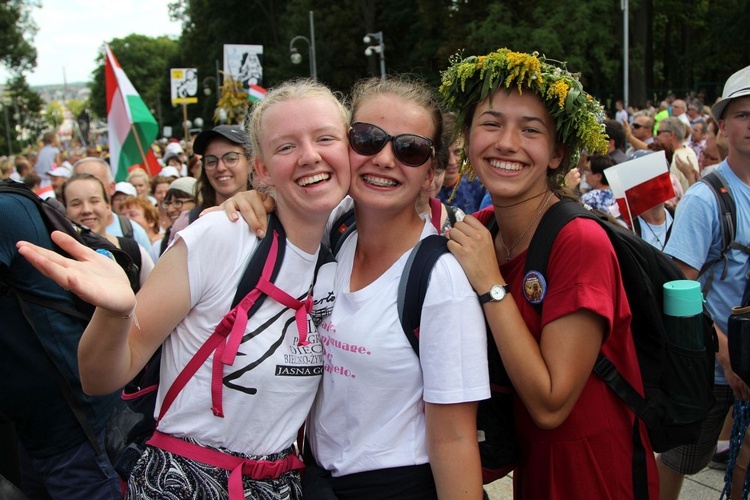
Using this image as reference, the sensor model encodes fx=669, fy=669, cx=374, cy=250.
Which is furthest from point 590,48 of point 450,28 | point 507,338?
point 507,338

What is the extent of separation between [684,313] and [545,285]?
500 mm

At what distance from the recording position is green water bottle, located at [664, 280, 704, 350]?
221cm

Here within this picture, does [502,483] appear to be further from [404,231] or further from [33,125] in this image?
[33,125]

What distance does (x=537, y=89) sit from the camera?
226 centimetres

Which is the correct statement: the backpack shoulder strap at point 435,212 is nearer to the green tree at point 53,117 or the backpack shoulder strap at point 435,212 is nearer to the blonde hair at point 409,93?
the blonde hair at point 409,93

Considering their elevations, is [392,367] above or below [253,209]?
below

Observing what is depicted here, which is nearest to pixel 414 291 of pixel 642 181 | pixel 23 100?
pixel 642 181

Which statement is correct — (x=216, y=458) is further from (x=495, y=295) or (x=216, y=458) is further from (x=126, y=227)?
(x=126, y=227)

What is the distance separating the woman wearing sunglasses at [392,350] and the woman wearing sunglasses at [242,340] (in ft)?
0.28

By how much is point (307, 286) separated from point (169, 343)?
1.53ft

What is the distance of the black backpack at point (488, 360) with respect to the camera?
1984mm

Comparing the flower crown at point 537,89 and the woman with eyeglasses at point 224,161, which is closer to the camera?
the flower crown at point 537,89

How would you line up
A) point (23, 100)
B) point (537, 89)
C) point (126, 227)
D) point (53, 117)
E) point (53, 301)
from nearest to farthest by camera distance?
point (537, 89)
point (53, 301)
point (126, 227)
point (23, 100)
point (53, 117)

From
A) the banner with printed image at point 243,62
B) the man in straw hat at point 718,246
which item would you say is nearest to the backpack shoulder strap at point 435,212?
the man in straw hat at point 718,246
